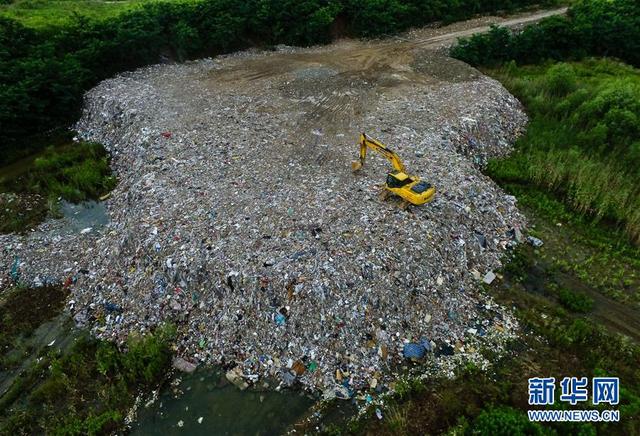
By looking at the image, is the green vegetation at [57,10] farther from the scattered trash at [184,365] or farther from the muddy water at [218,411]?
the muddy water at [218,411]

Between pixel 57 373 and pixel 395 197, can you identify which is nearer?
pixel 57 373

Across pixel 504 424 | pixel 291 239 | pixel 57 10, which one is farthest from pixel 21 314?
pixel 57 10

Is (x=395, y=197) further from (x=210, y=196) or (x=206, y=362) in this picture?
(x=206, y=362)

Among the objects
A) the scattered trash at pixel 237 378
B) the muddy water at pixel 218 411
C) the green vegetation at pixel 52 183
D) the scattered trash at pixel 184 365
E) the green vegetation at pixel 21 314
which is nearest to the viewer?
the muddy water at pixel 218 411

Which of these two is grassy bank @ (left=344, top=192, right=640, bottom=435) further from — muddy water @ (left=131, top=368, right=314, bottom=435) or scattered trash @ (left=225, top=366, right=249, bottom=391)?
scattered trash @ (left=225, top=366, right=249, bottom=391)

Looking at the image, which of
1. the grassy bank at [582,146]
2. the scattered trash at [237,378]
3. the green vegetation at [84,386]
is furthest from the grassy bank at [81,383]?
the grassy bank at [582,146]

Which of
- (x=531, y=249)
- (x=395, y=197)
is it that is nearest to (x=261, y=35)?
(x=395, y=197)
